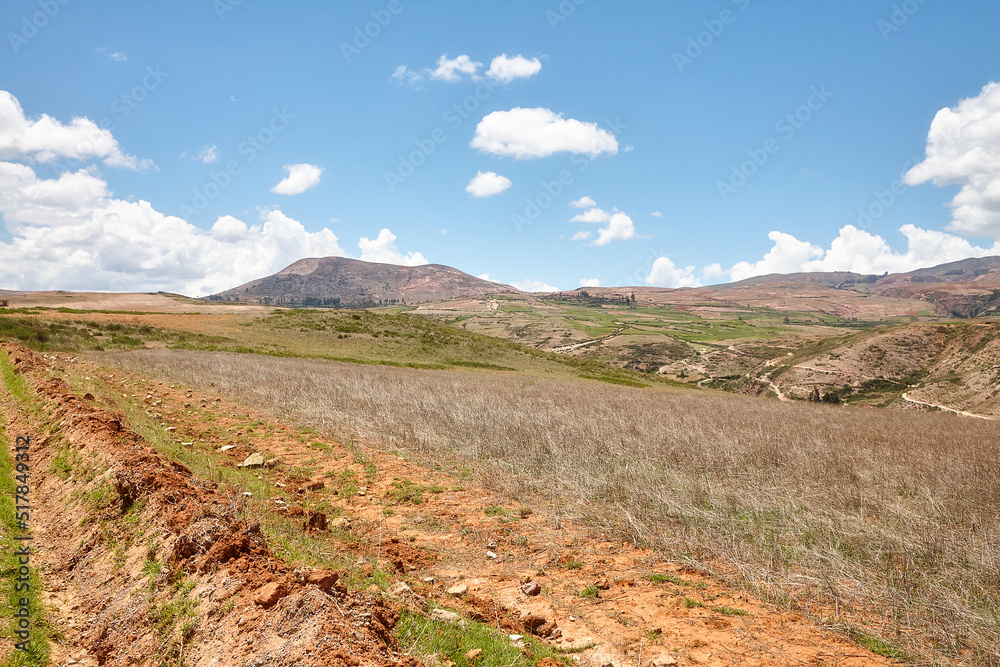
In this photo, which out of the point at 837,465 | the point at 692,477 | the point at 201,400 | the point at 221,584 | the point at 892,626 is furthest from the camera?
the point at 201,400

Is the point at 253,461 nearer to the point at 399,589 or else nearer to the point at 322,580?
the point at 399,589

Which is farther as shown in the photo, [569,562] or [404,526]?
[404,526]

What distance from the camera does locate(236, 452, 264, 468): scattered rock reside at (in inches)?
349

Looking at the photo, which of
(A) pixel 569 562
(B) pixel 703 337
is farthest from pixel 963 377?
(B) pixel 703 337

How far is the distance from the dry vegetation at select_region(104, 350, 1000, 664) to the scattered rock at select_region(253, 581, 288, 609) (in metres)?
4.35

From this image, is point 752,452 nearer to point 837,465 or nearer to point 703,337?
point 837,465

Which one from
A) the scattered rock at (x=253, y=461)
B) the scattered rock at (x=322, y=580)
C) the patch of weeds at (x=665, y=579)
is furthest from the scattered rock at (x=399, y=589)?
the scattered rock at (x=253, y=461)

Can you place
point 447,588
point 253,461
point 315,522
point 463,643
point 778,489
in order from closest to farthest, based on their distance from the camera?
point 463,643 < point 447,588 < point 315,522 < point 778,489 < point 253,461

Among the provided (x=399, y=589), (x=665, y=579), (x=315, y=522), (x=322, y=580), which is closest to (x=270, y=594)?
(x=322, y=580)

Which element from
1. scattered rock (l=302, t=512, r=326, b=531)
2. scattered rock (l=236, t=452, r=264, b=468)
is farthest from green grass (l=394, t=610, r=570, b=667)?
scattered rock (l=236, t=452, r=264, b=468)

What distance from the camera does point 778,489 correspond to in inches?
302

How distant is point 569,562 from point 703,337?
12984cm

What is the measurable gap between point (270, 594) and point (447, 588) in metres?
2.05

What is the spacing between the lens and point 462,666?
12.4 feet
